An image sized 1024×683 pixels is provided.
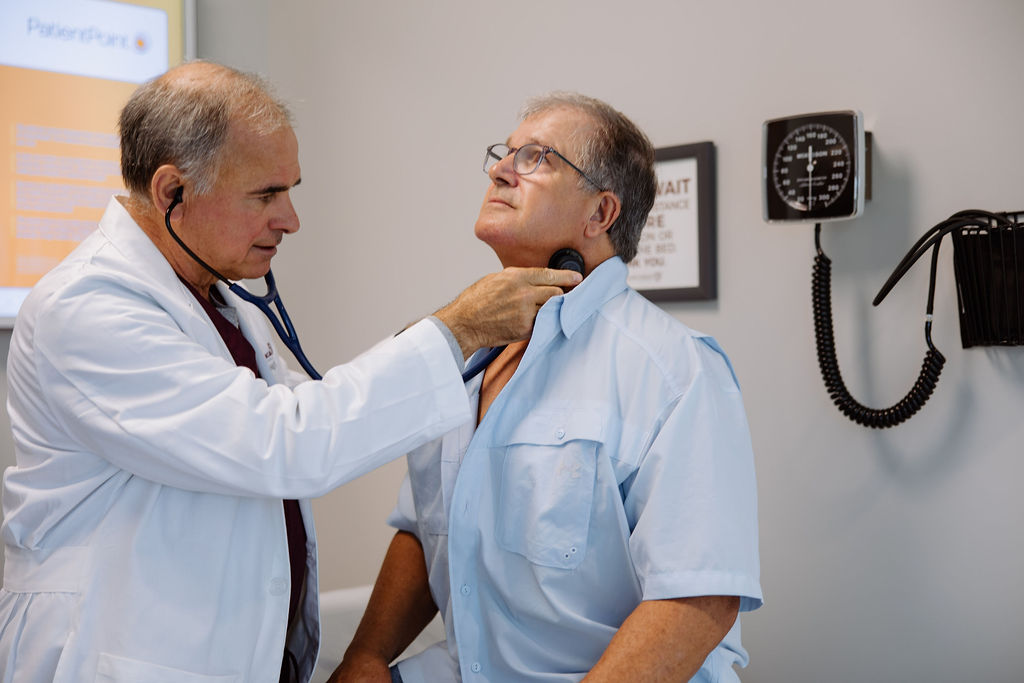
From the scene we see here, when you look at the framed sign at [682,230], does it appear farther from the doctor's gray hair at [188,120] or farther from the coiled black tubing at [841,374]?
the doctor's gray hair at [188,120]

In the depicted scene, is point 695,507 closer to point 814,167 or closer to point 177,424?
point 177,424

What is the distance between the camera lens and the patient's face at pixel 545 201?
4.71ft

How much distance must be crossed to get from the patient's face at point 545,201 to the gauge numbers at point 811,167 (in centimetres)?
47

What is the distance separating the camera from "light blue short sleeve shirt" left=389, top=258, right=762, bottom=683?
1.21 metres

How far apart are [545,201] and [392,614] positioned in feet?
2.29

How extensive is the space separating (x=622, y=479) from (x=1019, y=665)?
84 centimetres

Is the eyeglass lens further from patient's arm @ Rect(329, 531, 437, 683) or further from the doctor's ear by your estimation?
patient's arm @ Rect(329, 531, 437, 683)

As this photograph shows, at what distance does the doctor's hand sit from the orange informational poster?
1359 millimetres

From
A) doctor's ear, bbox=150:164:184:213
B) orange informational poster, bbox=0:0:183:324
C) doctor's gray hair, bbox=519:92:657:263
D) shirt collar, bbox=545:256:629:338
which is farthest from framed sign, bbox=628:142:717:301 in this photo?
orange informational poster, bbox=0:0:183:324

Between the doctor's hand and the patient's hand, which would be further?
the patient's hand

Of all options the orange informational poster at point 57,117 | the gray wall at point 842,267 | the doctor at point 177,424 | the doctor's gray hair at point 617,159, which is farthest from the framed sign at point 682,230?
the orange informational poster at point 57,117

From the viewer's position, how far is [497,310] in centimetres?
132

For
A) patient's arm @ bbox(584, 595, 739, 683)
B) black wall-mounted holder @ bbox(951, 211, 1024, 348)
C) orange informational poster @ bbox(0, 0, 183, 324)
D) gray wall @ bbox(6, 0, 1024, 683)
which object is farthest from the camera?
orange informational poster @ bbox(0, 0, 183, 324)

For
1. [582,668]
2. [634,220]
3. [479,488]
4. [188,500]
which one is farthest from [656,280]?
[188,500]
